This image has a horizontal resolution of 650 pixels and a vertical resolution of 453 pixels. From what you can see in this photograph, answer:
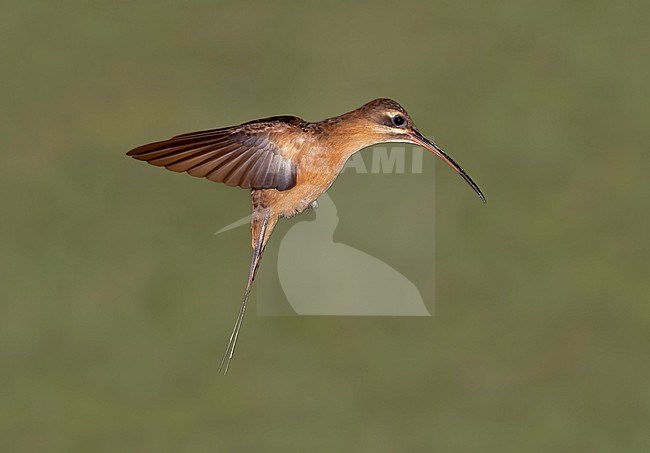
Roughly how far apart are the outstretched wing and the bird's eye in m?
0.11


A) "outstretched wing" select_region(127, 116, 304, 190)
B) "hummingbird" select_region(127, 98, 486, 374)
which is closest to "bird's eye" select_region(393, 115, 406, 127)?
"hummingbird" select_region(127, 98, 486, 374)

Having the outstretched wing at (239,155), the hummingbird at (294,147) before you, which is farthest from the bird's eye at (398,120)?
the outstretched wing at (239,155)

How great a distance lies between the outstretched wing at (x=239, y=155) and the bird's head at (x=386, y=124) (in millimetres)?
75

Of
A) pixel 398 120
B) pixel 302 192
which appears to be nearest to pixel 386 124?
pixel 398 120

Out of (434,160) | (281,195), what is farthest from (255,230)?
(434,160)

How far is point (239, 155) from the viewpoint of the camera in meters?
0.99

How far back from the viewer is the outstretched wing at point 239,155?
36.9 inches

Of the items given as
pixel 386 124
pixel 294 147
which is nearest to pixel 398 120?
pixel 386 124

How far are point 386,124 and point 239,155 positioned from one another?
0.17 meters

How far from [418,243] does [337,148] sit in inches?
20.9

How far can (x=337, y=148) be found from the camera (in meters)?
1.01

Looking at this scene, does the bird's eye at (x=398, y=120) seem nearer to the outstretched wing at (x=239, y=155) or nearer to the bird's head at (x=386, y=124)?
the bird's head at (x=386, y=124)

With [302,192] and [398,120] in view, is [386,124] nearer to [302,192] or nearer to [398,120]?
[398,120]

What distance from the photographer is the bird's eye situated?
38.9 inches
